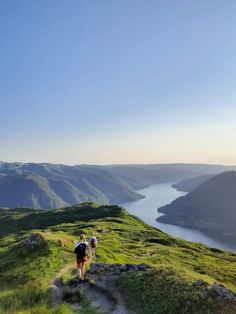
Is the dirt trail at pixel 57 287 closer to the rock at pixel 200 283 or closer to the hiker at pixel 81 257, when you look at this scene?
the hiker at pixel 81 257

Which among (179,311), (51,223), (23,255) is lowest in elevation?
(51,223)

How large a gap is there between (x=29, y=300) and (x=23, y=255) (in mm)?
20616

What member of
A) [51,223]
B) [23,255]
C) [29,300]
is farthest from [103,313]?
[51,223]

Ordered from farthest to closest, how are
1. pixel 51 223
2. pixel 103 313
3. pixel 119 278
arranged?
pixel 51 223 < pixel 119 278 < pixel 103 313

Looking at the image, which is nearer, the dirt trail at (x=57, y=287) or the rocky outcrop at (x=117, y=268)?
the dirt trail at (x=57, y=287)

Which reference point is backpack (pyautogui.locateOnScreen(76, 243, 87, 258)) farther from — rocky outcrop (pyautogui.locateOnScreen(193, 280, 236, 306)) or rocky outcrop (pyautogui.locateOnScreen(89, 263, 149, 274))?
rocky outcrop (pyautogui.locateOnScreen(193, 280, 236, 306))

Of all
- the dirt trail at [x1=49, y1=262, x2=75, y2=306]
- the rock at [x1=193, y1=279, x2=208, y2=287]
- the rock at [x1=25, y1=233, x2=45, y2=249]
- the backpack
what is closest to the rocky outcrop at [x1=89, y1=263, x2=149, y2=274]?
the backpack

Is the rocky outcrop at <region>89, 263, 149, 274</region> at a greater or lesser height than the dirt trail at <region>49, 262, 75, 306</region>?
greater

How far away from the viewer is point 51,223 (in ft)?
527

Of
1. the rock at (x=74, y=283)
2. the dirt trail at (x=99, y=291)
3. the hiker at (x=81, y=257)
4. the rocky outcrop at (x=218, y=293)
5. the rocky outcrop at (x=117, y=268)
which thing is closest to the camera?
the rocky outcrop at (x=218, y=293)

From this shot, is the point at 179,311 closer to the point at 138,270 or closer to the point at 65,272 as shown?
the point at 138,270

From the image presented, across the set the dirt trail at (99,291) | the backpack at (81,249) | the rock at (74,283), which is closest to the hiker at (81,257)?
the backpack at (81,249)

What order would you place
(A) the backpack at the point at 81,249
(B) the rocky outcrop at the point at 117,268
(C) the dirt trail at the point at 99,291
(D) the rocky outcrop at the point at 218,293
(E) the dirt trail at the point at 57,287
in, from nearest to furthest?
(D) the rocky outcrop at the point at 218,293
(C) the dirt trail at the point at 99,291
(E) the dirt trail at the point at 57,287
(B) the rocky outcrop at the point at 117,268
(A) the backpack at the point at 81,249

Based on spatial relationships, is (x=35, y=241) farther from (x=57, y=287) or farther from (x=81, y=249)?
(x=57, y=287)
